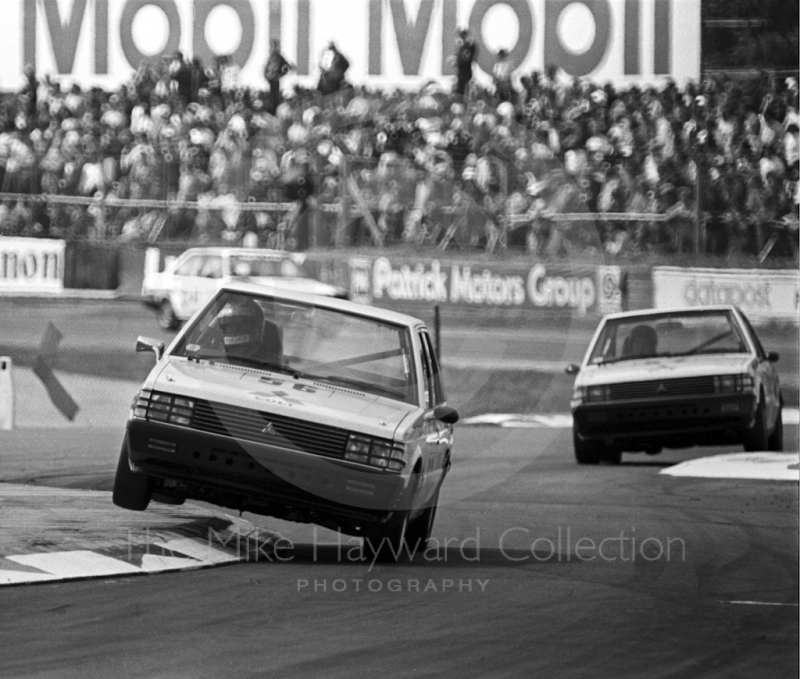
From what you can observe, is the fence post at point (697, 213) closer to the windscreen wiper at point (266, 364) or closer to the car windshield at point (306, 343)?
the car windshield at point (306, 343)

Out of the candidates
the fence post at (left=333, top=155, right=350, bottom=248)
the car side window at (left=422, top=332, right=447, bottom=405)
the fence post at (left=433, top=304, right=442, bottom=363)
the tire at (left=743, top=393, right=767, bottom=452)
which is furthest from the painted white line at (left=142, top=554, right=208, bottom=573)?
the tire at (left=743, top=393, right=767, bottom=452)

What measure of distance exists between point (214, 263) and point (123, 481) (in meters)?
1.66

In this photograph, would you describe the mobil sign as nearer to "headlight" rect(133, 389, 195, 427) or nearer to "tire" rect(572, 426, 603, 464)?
"tire" rect(572, 426, 603, 464)

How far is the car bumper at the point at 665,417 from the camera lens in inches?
282

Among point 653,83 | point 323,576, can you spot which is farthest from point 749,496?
point 323,576

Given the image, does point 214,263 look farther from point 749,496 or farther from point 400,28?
point 749,496

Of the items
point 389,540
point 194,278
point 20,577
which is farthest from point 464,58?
point 20,577

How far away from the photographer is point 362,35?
7.02 metres

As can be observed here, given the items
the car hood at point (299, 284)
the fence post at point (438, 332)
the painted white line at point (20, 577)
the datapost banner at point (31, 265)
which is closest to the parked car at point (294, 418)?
the painted white line at point (20, 577)

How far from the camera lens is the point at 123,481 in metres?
5.60

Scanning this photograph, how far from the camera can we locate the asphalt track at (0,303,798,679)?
453 centimetres

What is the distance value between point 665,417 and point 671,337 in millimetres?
422

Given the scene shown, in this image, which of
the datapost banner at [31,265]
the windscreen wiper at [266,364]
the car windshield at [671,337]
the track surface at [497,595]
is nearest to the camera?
the track surface at [497,595]

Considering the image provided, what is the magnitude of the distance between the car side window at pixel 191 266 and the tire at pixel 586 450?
214cm
